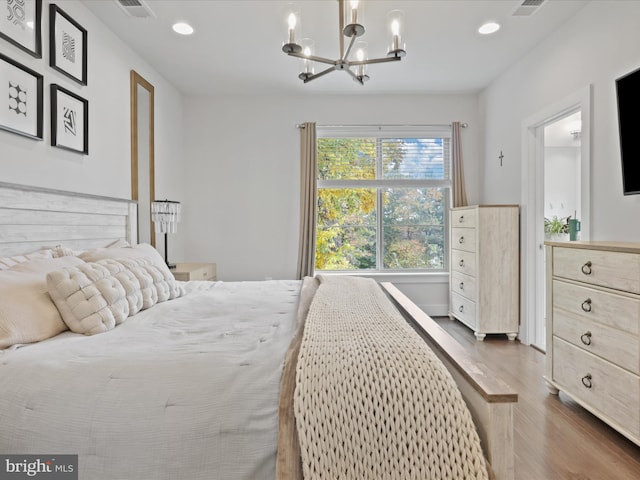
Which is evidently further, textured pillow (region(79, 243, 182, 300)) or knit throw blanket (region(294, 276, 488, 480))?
textured pillow (region(79, 243, 182, 300))

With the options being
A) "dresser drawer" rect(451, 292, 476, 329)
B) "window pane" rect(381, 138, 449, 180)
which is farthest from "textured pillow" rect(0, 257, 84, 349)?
"window pane" rect(381, 138, 449, 180)

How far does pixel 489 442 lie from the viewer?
Result: 36.9 inches

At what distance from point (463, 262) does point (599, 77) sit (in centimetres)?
196

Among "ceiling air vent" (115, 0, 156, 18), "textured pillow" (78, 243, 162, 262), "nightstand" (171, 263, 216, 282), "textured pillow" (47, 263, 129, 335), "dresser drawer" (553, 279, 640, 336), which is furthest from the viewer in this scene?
"nightstand" (171, 263, 216, 282)

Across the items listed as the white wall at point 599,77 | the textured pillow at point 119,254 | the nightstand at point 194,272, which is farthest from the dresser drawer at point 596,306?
the nightstand at point 194,272

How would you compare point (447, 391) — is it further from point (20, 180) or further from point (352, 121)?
point (352, 121)

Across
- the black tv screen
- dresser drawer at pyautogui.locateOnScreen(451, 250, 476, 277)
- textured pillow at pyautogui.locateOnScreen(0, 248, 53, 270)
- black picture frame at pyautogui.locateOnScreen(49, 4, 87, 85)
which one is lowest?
dresser drawer at pyautogui.locateOnScreen(451, 250, 476, 277)

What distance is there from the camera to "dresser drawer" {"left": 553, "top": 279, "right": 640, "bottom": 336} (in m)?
1.70

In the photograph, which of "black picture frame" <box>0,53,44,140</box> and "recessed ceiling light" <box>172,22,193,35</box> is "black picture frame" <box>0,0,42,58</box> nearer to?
"black picture frame" <box>0,53,44,140</box>

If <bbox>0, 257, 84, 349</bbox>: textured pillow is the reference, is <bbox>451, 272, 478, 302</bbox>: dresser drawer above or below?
below

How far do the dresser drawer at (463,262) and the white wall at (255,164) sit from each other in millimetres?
334

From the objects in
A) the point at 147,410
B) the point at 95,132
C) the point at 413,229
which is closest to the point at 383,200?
the point at 413,229
